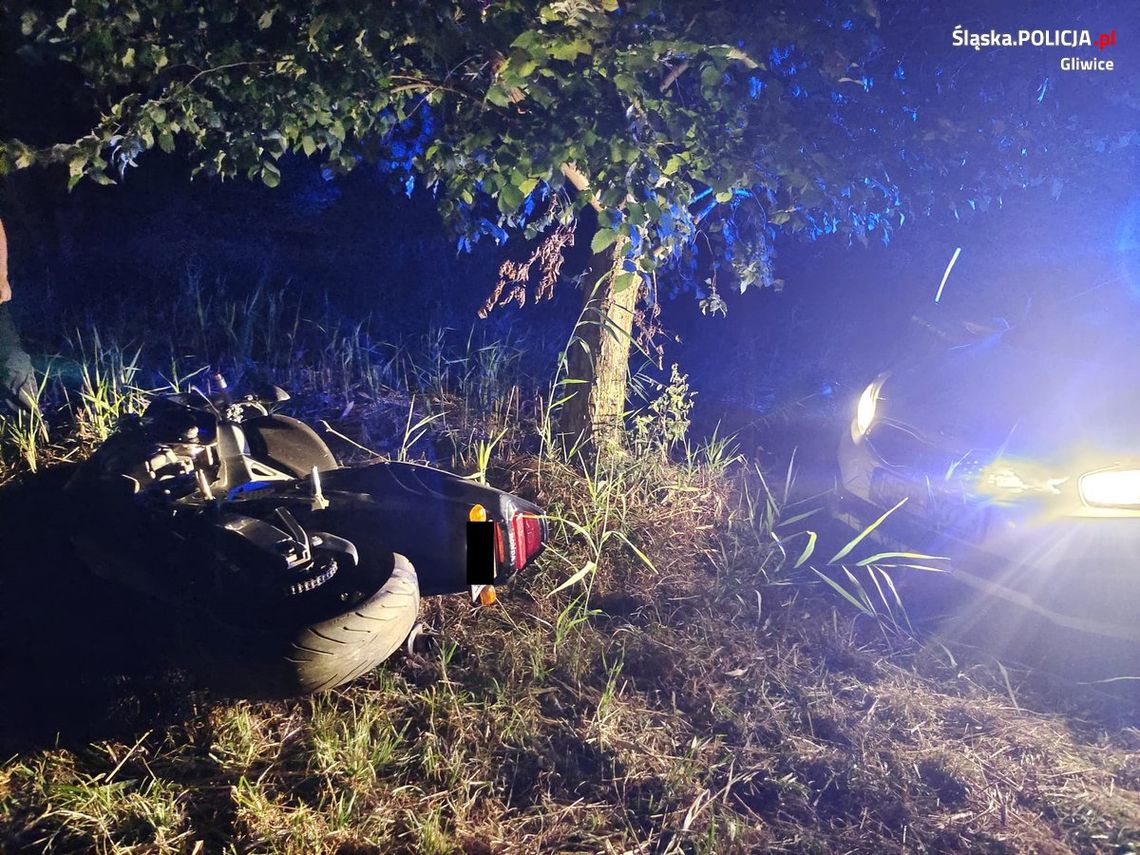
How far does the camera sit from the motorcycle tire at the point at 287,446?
125 inches

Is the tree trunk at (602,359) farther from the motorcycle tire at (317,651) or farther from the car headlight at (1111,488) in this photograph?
the car headlight at (1111,488)

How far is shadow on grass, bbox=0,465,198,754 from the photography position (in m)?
2.55

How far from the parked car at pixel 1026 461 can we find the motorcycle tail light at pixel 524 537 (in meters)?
1.71

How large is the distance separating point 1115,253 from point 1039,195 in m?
0.92

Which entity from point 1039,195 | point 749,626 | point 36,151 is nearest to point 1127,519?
point 749,626

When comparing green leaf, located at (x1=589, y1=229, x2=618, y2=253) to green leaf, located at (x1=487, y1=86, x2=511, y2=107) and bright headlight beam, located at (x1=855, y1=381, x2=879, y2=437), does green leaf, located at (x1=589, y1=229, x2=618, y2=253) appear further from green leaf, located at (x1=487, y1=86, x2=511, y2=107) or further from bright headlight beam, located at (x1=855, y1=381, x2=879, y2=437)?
bright headlight beam, located at (x1=855, y1=381, x2=879, y2=437)

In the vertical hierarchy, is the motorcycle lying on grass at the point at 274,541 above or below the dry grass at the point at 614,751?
above

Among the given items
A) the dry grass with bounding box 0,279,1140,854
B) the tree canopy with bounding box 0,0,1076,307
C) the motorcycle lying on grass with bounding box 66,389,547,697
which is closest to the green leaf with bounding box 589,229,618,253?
the tree canopy with bounding box 0,0,1076,307

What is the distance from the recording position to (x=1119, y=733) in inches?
114

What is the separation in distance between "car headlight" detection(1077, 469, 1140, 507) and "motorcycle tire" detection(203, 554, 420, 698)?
2.56m

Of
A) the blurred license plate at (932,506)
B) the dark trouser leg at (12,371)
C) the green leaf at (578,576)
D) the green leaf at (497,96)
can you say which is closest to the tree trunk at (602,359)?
the green leaf at (578,576)

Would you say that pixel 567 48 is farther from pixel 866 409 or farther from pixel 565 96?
pixel 866 409

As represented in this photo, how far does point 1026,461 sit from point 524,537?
6.90 ft

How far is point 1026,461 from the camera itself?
322cm
